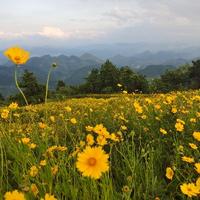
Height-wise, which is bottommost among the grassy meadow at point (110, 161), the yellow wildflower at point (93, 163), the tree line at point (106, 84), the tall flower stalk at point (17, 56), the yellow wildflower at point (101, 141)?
the tree line at point (106, 84)

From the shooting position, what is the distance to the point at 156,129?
15.5ft

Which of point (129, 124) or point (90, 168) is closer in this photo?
point (90, 168)

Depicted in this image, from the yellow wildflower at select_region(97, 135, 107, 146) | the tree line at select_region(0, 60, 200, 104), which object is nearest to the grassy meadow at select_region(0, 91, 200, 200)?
the yellow wildflower at select_region(97, 135, 107, 146)

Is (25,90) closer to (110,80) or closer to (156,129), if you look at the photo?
(110,80)

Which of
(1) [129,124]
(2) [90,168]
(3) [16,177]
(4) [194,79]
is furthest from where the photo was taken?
(4) [194,79]

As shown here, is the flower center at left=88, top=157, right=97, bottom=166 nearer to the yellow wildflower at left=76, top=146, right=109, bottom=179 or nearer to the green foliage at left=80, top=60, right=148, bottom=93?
the yellow wildflower at left=76, top=146, right=109, bottom=179

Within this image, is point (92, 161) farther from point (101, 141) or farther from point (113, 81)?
point (113, 81)

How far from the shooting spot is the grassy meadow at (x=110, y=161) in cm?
261

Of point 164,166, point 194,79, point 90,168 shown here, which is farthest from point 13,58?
point 194,79

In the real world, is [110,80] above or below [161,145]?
below

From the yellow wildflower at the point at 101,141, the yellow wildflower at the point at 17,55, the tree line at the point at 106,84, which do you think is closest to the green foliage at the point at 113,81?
the tree line at the point at 106,84

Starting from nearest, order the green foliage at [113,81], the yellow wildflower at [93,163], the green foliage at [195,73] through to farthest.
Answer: the yellow wildflower at [93,163] → the green foliage at [113,81] → the green foliage at [195,73]

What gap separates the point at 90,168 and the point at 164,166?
2.15 meters

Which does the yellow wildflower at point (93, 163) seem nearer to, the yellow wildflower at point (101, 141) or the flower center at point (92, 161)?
the flower center at point (92, 161)
